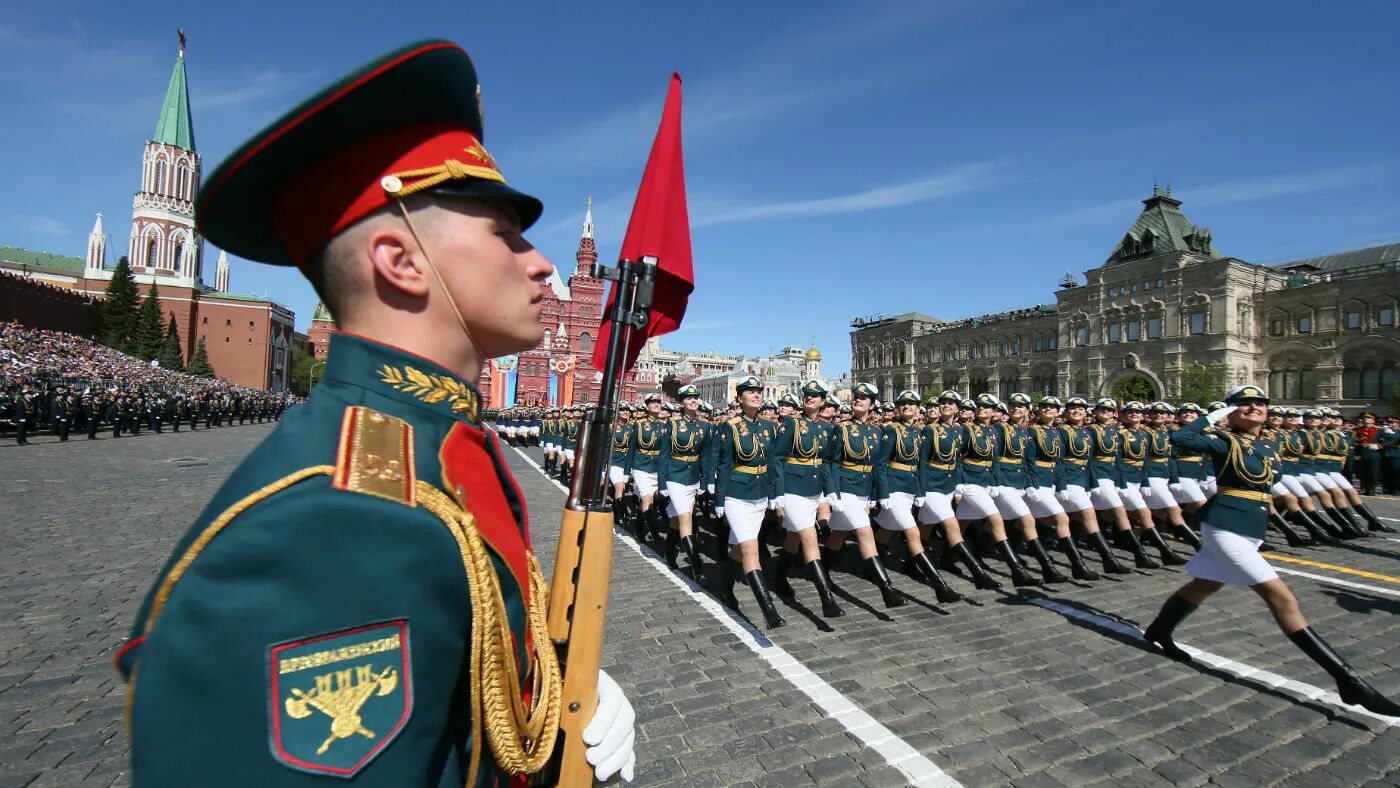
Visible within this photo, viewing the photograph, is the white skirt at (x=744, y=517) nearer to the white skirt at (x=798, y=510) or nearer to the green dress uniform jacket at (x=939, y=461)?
the white skirt at (x=798, y=510)

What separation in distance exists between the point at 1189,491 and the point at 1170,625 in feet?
19.0

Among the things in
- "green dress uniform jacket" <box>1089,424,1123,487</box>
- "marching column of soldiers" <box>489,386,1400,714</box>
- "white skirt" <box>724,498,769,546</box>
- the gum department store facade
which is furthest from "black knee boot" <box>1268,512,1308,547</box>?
the gum department store facade

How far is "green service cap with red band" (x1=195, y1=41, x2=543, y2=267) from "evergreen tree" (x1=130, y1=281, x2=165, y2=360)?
74039 mm

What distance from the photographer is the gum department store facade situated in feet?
132

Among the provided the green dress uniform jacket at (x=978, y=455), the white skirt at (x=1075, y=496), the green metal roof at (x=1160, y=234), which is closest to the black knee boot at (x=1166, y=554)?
the white skirt at (x=1075, y=496)

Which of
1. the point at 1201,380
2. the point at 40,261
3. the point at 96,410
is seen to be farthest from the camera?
the point at 40,261

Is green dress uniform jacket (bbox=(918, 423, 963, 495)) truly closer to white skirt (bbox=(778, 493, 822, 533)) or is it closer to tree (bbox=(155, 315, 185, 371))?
white skirt (bbox=(778, 493, 822, 533))

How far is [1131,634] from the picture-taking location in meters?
5.29

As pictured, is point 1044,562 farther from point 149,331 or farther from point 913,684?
point 149,331

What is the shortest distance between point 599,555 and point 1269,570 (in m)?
4.99

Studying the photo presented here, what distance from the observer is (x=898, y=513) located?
696 cm

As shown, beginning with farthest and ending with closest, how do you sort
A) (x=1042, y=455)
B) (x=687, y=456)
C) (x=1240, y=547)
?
(x=687, y=456) → (x=1042, y=455) → (x=1240, y=547)

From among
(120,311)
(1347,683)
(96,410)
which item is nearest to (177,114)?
(120,311)

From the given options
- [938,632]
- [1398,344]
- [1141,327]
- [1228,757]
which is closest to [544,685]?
[1228,757]
